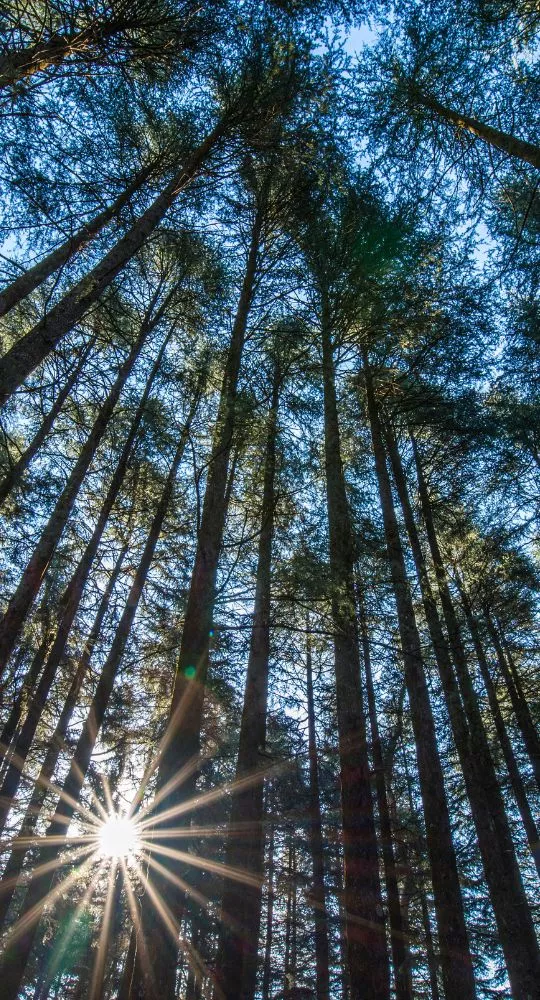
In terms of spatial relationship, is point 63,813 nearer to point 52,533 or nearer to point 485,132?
point 52,533

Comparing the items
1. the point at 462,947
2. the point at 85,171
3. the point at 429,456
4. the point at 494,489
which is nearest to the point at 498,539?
the point at 494,489

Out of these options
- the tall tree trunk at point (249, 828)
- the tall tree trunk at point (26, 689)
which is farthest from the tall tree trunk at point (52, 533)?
the tall tree trunk at point (26, 689)

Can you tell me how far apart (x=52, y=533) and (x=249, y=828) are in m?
5.44

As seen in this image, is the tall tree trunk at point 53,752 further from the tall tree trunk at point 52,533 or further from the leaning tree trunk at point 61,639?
the tall tree trunk at point 52,533

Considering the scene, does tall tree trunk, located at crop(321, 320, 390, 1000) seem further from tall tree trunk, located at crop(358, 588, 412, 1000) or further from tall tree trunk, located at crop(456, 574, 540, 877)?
tall tree trunk, located at crop(456, 574, 540, 877)

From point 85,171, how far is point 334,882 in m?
19.7

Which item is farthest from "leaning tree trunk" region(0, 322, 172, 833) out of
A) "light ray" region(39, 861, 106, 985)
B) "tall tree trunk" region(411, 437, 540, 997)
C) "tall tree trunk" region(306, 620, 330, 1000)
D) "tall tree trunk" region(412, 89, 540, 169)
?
"light ray" region(39, 861, 106, 985)

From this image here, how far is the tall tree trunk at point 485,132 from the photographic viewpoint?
6.82m

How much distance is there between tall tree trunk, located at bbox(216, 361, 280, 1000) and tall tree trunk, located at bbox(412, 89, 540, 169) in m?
4.67

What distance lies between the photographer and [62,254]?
6.36m

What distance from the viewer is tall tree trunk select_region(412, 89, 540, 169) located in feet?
22.4

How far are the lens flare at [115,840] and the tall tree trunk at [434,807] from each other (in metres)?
5.79

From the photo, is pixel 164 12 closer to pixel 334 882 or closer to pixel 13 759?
pixel 13 759

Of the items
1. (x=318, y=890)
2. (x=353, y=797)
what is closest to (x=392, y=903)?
(x=318, y=890)
